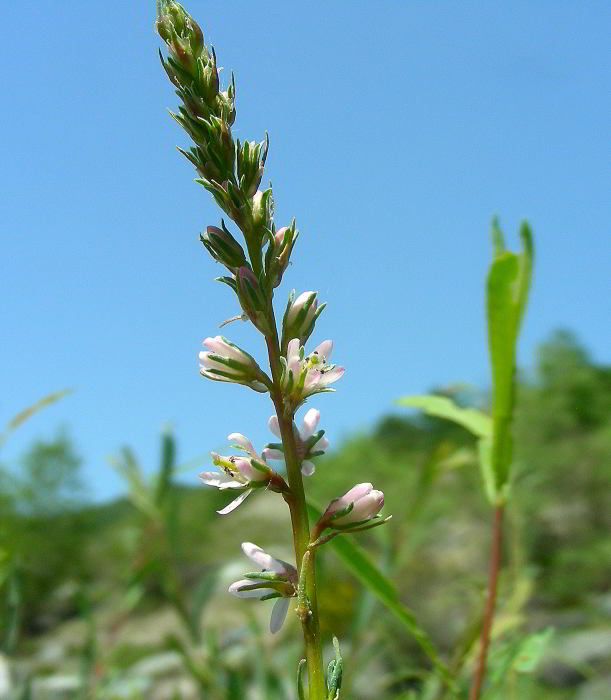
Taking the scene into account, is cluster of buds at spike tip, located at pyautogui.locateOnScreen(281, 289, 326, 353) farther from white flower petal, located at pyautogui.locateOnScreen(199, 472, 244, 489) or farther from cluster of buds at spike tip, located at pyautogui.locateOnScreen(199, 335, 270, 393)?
white flower petal, located at pyautogui.locateOnScreen(199, 472, 244, 489)

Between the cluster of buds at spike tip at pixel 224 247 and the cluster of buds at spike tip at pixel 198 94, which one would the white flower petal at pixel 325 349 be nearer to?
the cluster of buds at spike tip at pixel 224 247

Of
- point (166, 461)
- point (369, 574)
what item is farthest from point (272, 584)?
point (166, 461)

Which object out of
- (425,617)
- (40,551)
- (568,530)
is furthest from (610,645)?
(40,551)

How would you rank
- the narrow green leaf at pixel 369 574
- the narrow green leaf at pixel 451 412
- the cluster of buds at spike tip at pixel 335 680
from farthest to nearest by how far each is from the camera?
the narrow green leaf at pixel 451 412 → the narrow green leaf at pixel 369 574 → the cluster of buds at spike tip at pixel 335 680

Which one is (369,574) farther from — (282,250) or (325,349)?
(282,250)

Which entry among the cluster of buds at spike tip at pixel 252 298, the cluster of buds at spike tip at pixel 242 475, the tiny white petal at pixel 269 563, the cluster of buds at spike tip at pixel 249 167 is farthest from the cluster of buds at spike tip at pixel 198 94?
the tiny white petal at pixel 269 563

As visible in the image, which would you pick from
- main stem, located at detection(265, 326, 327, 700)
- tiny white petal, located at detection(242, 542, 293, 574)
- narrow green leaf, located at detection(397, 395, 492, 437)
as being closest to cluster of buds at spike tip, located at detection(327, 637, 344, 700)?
main stem, located at detection(265, 326, 327, 700)
